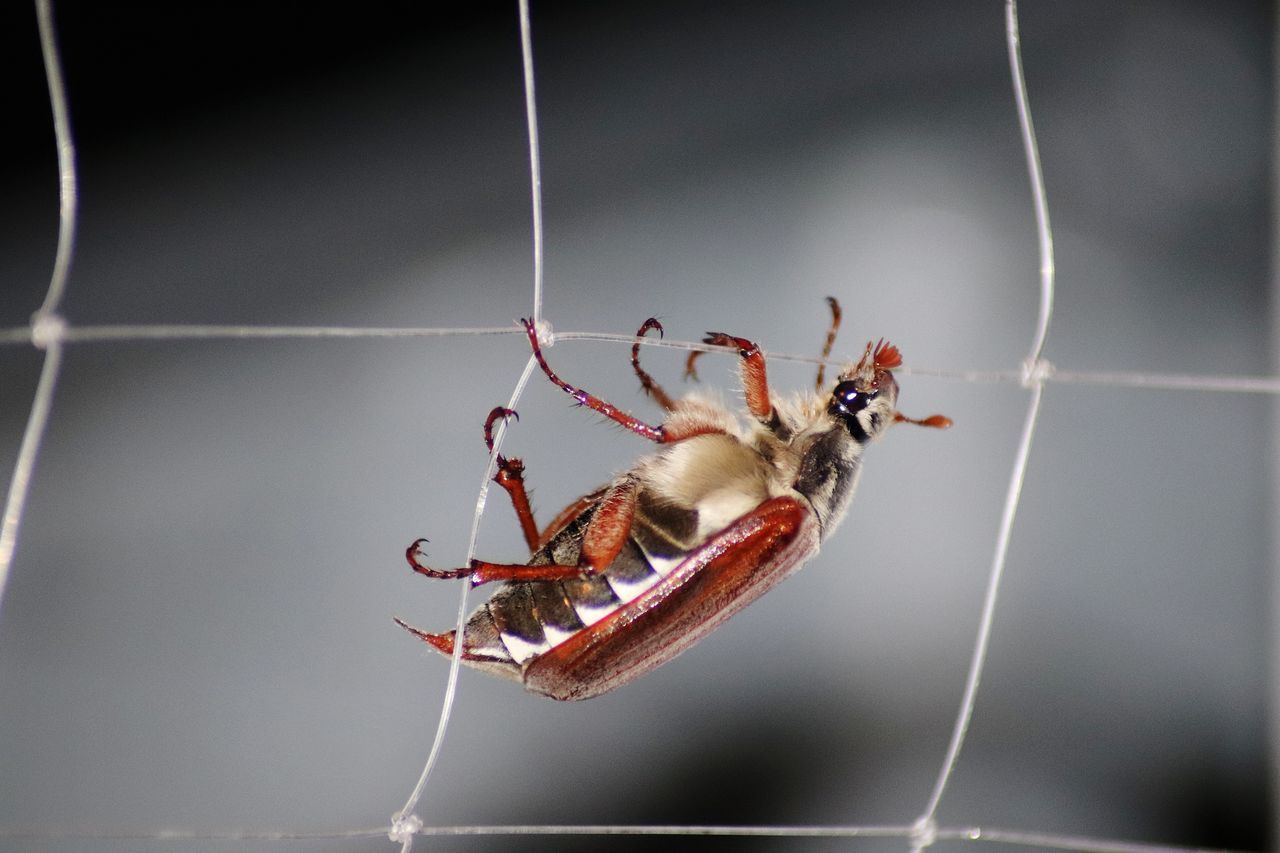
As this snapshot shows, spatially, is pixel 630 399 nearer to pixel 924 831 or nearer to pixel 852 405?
pixel 852 405

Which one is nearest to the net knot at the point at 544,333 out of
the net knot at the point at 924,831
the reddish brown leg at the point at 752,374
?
the reddish brown leg at the point at 752,374

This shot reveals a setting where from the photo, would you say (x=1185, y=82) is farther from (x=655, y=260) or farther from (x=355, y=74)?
(x=355, y=74)

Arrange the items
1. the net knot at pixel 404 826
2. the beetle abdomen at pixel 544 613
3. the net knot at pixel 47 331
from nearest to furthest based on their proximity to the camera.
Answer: the net knot at pixel 47 331
the net knot at pixel 404 826
the beetle abdomen at pixel 544 613

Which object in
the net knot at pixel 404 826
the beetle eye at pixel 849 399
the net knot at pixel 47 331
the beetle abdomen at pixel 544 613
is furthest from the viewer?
the beetle eye at pixel 849 399

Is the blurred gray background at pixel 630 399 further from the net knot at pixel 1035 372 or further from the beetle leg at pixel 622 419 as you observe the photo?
the net knot at pixel 1035 372

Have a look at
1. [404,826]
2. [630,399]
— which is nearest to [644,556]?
[404,826]

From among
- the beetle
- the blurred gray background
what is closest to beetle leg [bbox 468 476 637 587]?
the beetle

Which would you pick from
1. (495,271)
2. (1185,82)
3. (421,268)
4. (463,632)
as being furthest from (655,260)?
(463,632)

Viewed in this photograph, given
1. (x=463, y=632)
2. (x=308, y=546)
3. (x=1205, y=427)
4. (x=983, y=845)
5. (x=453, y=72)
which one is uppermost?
(x=453, y=72)
